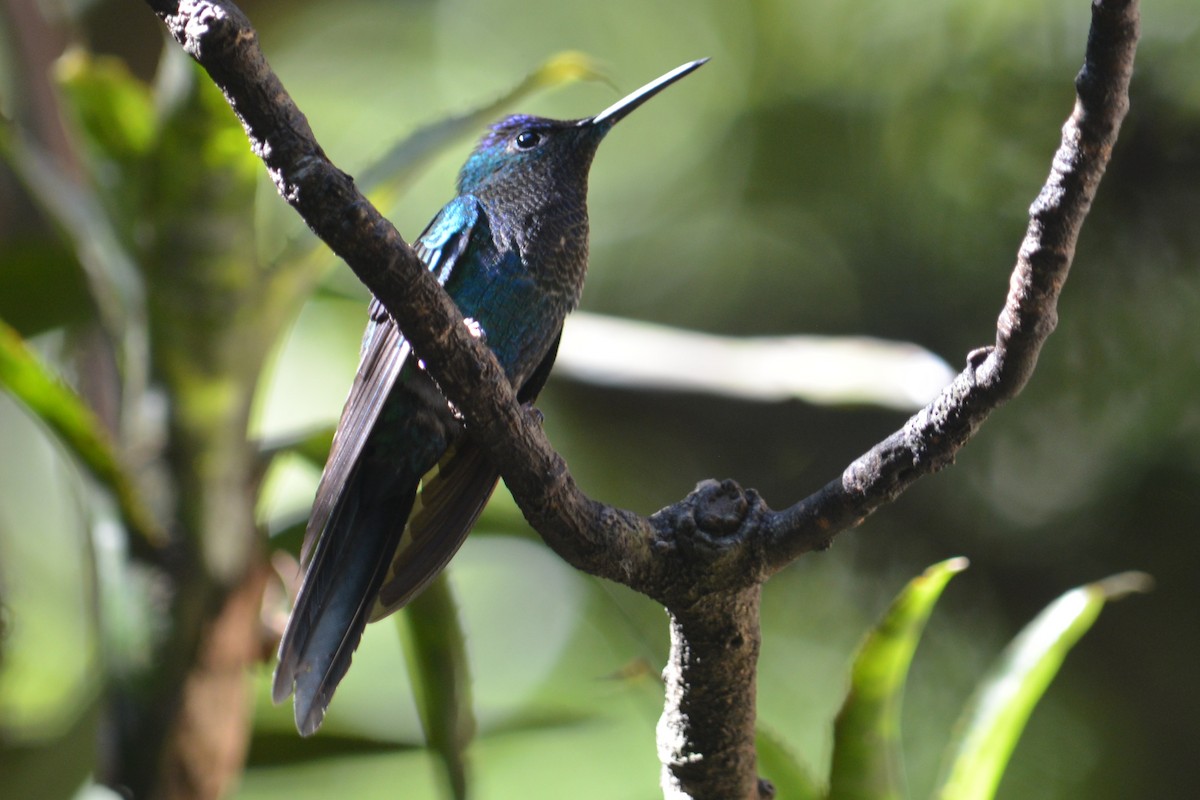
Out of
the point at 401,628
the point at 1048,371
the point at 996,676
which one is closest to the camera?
the point at 996,676

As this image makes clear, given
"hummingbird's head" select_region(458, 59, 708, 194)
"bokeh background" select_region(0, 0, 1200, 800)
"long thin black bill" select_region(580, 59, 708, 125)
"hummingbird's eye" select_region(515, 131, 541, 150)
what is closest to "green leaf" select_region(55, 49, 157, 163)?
"bokeh background" select_region(0, 0, 1200, 800)

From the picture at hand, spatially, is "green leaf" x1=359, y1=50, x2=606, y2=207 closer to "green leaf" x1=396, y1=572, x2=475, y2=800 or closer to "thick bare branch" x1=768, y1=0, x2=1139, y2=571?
"green leaf" x1=396, y1=572, x2=475, y2=800

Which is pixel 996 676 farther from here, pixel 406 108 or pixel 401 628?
pixel 406 108

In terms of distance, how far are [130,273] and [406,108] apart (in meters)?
4.43

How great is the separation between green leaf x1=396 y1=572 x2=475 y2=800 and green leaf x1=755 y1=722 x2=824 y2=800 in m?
0.55

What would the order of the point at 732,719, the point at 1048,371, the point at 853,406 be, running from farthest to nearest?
the point at 1048,371, the point at 853,406, the point at 732,719

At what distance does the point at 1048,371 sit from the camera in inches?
171

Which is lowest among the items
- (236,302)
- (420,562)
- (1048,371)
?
(420,562)

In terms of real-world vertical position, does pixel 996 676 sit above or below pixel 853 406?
below

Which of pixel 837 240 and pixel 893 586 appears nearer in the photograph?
pixel 893 586

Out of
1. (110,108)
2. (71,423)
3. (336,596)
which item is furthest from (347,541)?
(110,108)

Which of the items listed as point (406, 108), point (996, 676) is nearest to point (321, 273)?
point (996, 676)

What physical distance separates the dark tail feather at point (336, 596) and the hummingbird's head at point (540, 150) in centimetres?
86

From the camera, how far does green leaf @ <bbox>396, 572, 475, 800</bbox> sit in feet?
6.68
